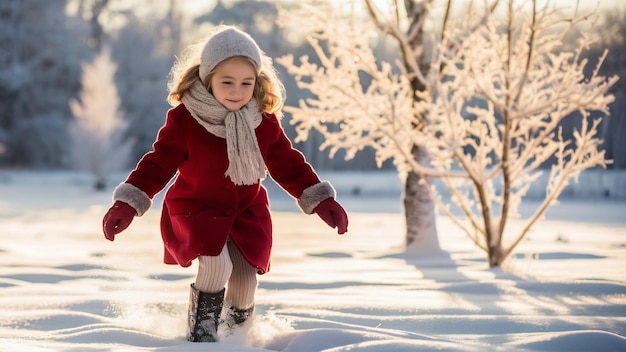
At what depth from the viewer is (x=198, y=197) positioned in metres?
2.91

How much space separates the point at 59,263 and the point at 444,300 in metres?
3.29

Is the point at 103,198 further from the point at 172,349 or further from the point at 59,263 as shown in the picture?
the point at 172,349

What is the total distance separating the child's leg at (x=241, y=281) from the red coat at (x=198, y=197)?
0.08 metres

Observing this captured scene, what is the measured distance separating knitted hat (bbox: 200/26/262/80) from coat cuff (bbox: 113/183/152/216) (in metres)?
0.53

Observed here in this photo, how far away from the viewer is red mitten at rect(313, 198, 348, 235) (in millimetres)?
3006

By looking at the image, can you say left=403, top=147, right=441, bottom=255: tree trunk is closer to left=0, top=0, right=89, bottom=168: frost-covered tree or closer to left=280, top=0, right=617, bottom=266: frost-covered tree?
left=280, top=0, right=617, bottom=266: frost-covered tree

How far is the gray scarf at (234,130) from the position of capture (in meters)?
2.89

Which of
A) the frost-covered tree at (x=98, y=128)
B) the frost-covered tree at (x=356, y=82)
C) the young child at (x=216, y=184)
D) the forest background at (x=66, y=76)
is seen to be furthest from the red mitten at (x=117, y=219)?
the forest background at (x=66, y=76)

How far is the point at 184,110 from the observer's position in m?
3.00

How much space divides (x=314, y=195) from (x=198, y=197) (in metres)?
0.50

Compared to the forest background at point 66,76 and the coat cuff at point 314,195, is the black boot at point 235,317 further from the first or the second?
the forest background at point 66,76

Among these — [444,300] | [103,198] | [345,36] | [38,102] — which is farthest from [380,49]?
[444,300]

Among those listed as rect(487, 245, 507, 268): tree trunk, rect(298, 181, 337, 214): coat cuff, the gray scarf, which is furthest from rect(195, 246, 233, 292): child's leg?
rect(487, 245, 507, 268): tree trunk

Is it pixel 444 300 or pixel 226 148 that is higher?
pixel 226 148
